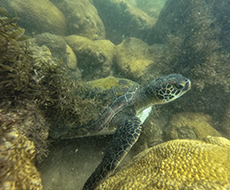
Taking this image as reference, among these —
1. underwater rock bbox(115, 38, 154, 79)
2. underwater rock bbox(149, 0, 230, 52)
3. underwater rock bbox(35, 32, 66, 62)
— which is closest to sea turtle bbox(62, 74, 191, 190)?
underwater rock bbox(115, 38, 154, 79)

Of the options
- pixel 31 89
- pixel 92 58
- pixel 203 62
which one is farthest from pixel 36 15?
pixel 203 62

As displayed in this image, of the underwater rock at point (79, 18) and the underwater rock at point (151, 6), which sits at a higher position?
the underwater rock at point (151, 6)

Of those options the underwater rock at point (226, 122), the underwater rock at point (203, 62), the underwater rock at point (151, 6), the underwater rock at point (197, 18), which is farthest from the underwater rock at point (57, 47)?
the underwater rock at point (151, 6)

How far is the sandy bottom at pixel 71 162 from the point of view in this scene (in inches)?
77.1

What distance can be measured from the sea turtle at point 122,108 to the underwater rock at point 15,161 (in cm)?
102

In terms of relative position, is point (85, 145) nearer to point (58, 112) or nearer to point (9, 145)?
point (58, 112)

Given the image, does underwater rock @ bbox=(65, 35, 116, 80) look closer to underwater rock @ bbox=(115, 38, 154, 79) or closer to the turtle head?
underwater rock @ bbox=(115, 38, 154, 79)

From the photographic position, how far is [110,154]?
184 centimetres

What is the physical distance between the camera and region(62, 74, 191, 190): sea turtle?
193 cm

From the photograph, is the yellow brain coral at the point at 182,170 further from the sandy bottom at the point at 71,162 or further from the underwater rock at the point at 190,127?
the underwater rock at the point at 190,127

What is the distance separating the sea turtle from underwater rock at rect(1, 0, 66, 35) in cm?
441

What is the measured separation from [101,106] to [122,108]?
1.74 ft

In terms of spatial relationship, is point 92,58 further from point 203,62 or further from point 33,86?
point 203,62

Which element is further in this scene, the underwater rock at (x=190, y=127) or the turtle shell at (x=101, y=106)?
the underwater rock at (x=190, y=127)
